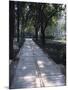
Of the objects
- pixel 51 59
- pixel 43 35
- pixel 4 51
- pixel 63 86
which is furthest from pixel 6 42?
pixel 63 86

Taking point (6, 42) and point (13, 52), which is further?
point (13, 52)

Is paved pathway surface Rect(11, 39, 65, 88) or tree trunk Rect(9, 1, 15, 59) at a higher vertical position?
tree trunk Rect(9, 1, 15, 59)

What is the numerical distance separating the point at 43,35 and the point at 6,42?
0.49 m

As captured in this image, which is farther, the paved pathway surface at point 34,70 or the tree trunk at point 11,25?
the paved pathway surface at point 34,70

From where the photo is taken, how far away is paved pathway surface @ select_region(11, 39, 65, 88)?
2.05 m

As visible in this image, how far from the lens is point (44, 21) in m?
2.08

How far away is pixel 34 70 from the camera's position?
6.92 feet

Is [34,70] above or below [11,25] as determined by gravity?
below

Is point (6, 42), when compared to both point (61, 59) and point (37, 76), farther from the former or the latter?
point (61, 59)

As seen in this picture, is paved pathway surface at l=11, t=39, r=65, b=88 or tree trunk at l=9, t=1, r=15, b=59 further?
paved pathway surface at l=11, t=39, r=65, b=88

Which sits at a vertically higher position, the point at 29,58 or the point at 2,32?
the point at 2,32

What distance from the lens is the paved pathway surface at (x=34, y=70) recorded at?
2.05m

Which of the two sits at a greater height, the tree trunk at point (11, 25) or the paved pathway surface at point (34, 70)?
the tree trunk at point (11, 25)

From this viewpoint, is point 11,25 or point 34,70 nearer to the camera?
point 11,25
